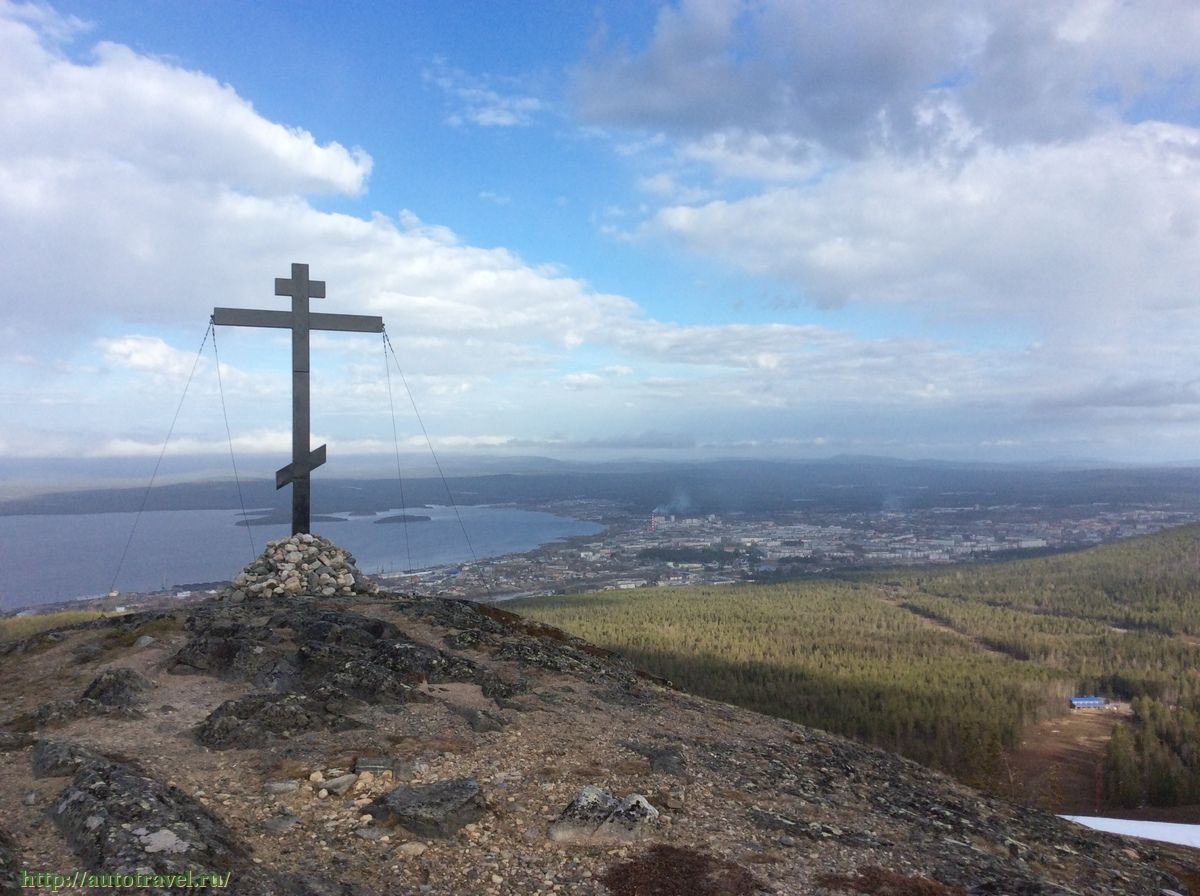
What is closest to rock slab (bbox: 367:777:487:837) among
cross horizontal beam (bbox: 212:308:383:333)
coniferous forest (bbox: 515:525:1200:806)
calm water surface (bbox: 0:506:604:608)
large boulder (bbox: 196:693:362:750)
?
large boulder (bbox: 196:693:362:750)

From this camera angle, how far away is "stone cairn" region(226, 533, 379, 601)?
14.4 metres

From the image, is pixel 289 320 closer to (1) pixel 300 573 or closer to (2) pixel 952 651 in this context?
(1) pixel 300 573

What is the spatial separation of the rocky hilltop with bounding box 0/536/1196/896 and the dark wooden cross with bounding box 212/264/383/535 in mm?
3972

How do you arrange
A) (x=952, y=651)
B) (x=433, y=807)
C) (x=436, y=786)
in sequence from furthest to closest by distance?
(x=952, y=651) < (x=436, y=786) < (x=433, y=807)

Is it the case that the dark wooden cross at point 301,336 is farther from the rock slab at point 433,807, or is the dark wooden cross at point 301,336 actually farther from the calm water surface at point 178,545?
the calm water surface at point 178,545

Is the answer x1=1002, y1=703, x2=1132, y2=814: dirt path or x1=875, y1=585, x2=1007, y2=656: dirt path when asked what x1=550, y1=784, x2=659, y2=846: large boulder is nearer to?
x1=1002, y1=703, x2=1132, y2=814: dirt path

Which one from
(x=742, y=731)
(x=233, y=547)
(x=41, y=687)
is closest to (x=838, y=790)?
(x=742, y=731)

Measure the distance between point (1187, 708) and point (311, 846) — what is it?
49.1 m

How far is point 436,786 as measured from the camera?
6586 millimetres

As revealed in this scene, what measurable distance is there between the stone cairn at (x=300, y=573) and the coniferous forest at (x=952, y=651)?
16766 millimetres

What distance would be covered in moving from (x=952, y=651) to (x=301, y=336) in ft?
182

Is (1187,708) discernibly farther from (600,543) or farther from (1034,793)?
(600,543)

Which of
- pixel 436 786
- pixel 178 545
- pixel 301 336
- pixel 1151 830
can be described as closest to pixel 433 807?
pixel 436 786

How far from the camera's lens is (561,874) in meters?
5.42
